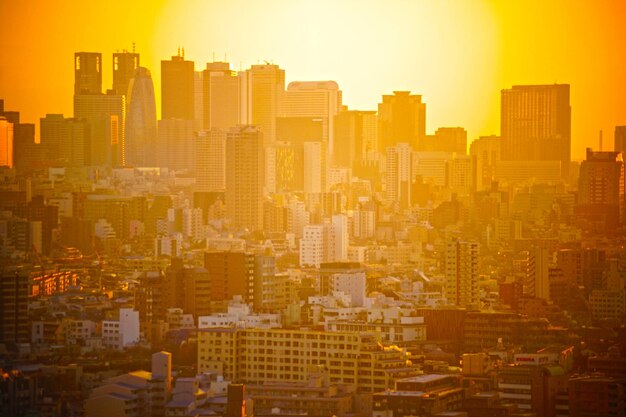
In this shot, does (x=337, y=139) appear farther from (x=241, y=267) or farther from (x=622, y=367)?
(x=622, y=367)

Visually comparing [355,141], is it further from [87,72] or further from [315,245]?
[315,245]

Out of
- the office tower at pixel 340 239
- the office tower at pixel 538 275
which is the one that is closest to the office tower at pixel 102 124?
the office tower at pixel 340 239

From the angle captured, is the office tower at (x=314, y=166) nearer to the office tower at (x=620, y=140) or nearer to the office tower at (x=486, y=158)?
the office tower at (x=486, y=158)

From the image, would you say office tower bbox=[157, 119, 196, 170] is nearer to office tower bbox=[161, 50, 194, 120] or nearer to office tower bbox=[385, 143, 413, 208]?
office tower bbox=[161, 50, 194, 120]

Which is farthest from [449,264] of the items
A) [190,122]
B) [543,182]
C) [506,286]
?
[190,122]

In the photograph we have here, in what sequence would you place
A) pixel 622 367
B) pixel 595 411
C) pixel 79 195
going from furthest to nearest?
pixel 79 195 < pixel 622 367 < pixel 595 411

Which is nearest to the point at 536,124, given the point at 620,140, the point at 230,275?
the point at 620,140
